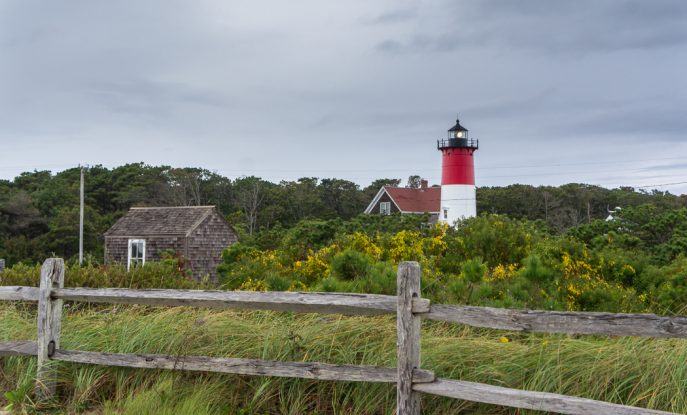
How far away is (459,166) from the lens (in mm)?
40312

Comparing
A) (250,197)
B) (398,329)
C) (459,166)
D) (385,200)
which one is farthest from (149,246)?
(398,329)

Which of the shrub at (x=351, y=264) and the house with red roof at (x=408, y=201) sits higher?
the house with red roof at (x=408, y=201)

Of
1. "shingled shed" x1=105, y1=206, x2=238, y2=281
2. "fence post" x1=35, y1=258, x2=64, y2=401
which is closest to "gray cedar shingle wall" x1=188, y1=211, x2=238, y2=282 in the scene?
"shingled shed" x1=105, y1=206, x2=238, y2=281

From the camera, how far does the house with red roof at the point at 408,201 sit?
52.2 m

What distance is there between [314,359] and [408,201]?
1865 inches

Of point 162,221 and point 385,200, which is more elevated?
point 385,200

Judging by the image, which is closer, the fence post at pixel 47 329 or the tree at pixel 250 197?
the fence post at pixel 47 329

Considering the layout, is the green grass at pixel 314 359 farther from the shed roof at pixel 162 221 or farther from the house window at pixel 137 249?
the house window at pixel 137 249

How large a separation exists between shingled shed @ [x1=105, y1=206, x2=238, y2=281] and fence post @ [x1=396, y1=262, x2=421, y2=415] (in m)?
28.2

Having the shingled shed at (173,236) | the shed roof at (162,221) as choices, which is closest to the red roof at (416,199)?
the shingled shed at (173,236)

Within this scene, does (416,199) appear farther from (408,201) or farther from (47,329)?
(47,329)

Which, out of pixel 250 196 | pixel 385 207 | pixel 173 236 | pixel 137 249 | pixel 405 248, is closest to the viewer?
pixel 405 248

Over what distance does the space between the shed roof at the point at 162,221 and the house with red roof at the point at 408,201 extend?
66.4 ft

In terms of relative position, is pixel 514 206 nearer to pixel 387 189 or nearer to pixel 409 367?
pixel 387 189
